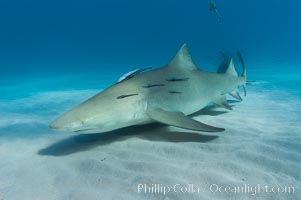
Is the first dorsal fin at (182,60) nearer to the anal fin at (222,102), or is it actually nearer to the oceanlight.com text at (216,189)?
the anal fin at (222,102)

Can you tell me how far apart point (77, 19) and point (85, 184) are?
12546 cm

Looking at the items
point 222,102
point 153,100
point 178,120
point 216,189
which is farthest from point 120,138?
point 222,102

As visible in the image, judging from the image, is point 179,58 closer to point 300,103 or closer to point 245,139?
point 245,139

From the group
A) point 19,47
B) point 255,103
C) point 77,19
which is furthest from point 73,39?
point 255,103

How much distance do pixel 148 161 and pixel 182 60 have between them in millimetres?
2659

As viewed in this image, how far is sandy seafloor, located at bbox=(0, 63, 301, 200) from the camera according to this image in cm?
239

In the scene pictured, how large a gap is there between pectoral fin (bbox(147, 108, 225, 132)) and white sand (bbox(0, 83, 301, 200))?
0.83 ft

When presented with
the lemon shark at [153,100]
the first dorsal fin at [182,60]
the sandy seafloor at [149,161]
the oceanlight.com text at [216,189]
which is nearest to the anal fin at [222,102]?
the lemon shark at [153,100]

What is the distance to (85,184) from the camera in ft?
8.31

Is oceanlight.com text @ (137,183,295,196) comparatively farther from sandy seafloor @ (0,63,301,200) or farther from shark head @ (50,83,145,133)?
shark head @ (50,83,145,133)

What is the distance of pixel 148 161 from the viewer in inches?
117

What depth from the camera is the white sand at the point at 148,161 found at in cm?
239

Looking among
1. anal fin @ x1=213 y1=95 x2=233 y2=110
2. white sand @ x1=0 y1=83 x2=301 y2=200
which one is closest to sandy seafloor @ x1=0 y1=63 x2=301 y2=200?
white sand @ x1=0 y1=83 x2=301 y2=200

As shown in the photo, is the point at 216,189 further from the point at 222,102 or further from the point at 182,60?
the point at 222,102
